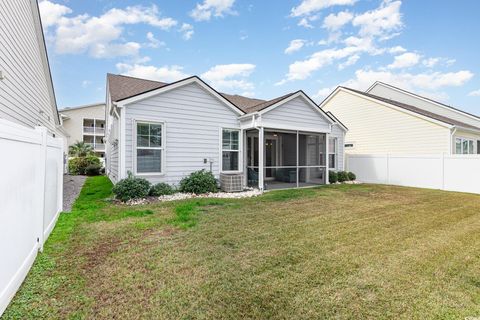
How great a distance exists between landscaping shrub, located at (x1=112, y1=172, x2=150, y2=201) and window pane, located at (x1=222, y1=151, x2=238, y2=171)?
3.46 meters

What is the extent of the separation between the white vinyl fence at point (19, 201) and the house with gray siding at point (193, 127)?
4.64m

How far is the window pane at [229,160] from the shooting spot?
10.7 m

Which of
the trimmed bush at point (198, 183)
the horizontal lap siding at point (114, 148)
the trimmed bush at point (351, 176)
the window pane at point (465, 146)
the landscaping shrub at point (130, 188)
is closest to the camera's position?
the landscaping shrub at point (130, 188)

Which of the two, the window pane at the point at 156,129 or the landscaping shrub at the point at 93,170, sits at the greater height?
the window pane at the point at 156,129

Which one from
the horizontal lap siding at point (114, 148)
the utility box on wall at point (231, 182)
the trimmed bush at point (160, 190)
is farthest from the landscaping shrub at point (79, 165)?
the utility box on wall at point (231, 182)

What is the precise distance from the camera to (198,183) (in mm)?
9438

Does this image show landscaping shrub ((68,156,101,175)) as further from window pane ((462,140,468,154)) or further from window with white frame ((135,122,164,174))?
window pane ((462,140,468,154))

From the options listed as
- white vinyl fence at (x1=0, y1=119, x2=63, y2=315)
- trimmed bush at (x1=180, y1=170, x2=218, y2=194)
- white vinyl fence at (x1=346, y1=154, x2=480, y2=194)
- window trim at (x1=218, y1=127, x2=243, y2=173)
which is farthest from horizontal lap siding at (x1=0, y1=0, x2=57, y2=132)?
white vinyl fence at (x1=346, y1=154, x2=480, y2=194)

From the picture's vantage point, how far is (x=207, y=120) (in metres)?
10.2

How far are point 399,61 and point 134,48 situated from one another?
58.4 feet

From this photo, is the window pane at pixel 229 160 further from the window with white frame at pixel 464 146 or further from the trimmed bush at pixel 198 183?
the window with white frame at pixel 464 146

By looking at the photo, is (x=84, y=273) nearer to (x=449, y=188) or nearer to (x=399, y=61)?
(x=449, y=188)

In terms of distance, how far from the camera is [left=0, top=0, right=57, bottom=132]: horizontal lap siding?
20.2ft

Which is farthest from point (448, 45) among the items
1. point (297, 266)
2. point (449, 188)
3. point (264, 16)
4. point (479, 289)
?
point (297, 266)
